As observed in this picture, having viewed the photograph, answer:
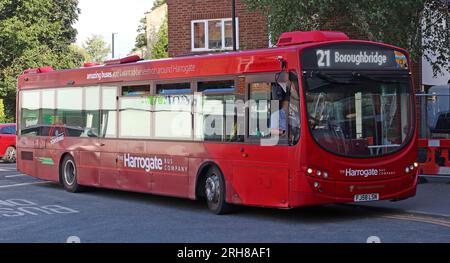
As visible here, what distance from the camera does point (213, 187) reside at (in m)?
12.6

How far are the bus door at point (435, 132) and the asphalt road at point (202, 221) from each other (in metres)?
1.70

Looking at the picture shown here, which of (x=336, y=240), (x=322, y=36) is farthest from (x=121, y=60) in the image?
(x=336, y=240)

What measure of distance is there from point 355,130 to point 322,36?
5.18 feet

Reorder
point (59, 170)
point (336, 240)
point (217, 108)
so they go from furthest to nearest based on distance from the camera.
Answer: point (59, 170), point (217, 108), point (336, 240)

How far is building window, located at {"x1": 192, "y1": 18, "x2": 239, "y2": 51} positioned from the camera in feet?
83.7

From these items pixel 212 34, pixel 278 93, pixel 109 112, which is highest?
pixel 212 34

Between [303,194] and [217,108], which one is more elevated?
[217,108]

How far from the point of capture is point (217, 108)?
12539 millimetres

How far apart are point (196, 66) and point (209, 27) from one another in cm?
1305

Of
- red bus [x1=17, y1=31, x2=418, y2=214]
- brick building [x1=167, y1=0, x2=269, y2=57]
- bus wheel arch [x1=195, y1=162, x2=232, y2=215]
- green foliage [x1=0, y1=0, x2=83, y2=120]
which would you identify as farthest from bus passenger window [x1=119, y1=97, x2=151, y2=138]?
green foliage [x1=0, y1=0, x2=83, y2=120]

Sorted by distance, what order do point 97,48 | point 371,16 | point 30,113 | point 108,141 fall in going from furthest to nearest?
point 97,48 → point 30,113 → point 371,16 → point 108,141

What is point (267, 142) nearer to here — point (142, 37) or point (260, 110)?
point (260, 110)

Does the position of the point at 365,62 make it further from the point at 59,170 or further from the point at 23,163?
the point at 23,163

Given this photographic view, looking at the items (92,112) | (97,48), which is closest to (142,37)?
(97,48)
